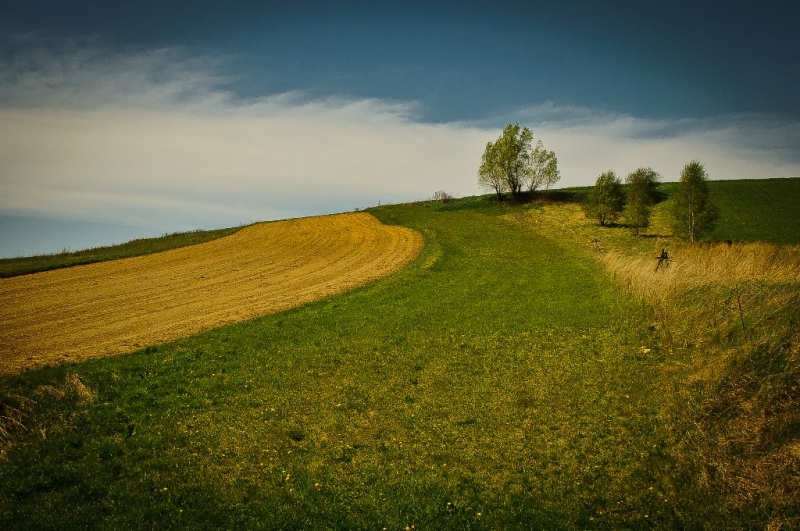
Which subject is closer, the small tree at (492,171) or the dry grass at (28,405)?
the dry grass at (28,405)

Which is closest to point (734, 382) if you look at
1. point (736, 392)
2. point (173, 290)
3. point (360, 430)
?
point (736, 392)

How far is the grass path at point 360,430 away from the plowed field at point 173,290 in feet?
9.91

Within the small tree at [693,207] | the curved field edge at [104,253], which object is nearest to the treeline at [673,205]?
the small tree at [693,207]

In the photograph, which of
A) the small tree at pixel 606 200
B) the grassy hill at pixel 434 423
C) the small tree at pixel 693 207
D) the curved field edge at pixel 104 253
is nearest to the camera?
the grassy hill at pixel 434 423

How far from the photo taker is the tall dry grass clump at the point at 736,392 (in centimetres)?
1011

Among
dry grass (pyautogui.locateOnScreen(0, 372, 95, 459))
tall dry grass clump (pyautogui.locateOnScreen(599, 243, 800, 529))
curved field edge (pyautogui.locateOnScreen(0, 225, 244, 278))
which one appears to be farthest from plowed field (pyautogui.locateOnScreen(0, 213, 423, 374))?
tall dry grass clump (pyautogui.locateOnScreen(599, 243, 800, 529))

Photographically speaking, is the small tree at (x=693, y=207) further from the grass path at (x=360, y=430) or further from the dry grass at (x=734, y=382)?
the grass path at (x=360, y=430)

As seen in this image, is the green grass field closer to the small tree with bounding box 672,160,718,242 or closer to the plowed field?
the small tree with bounding box 672,160,718,242

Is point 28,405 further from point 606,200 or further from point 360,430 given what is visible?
point 606,200

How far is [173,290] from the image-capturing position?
28.1m

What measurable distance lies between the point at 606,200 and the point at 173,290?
181 ft

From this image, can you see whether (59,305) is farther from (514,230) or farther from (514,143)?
(514,143)

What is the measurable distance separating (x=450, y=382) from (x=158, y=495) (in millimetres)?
9854

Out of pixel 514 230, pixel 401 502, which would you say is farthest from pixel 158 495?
pixel 514 230
